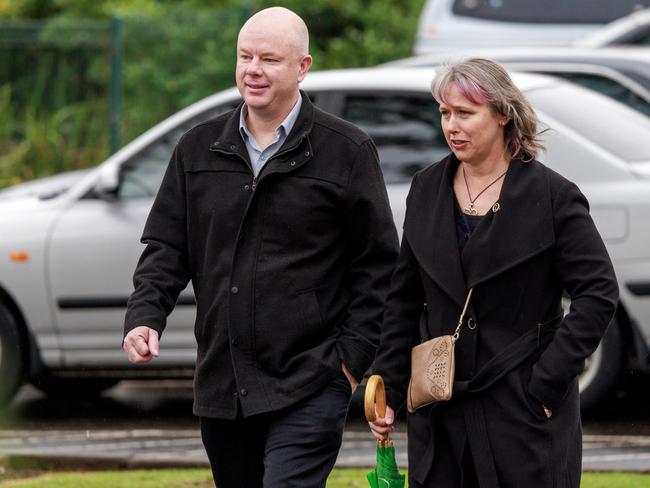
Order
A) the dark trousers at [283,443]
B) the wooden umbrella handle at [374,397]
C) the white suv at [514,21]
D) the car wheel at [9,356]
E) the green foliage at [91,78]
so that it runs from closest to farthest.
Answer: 1. the wooden umbrella handle at [374,397]
2. the dark trousers at [283,443]
3. the car wheel at [9,356]
4. the green foliage at [91,78]
5. the white suv at [514,21]

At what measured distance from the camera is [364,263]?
4332 millimetres

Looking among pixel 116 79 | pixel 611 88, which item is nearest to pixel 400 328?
pixel 611 88

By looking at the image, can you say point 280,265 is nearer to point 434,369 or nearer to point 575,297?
point 434,369

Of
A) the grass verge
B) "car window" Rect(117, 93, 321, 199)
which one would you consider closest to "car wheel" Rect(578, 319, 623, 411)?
the grass verge

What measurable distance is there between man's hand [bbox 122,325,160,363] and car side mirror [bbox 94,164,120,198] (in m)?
3.91

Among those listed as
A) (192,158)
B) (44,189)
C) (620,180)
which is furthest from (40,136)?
(192,158)

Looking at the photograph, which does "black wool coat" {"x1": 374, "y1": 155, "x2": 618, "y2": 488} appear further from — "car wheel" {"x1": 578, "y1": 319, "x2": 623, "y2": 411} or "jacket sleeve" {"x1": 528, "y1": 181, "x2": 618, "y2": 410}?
"car wheel" {"x1": 578, "y1": 319, "x2": 623, "y2": 411}

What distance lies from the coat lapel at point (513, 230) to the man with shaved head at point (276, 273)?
444 millimetres

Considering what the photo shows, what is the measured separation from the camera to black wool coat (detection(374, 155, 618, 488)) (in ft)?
12.6

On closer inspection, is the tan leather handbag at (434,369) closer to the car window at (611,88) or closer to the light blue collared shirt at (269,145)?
the light blue collared shirt at (269,145)

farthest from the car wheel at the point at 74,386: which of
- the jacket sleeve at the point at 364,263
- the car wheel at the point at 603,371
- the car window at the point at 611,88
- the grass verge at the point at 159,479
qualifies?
the jacket sleeve at the point at 364,263

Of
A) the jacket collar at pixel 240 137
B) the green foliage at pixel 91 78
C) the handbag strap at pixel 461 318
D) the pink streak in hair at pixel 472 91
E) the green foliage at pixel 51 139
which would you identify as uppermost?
the pink streak in hair at pixel 472 91

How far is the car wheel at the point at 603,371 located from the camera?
24.5ft

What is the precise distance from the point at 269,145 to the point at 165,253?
1.35 feet
